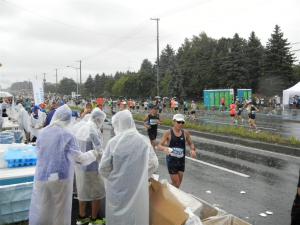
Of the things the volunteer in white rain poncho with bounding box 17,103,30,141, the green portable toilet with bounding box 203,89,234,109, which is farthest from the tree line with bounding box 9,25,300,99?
the volunteer in white rain poncho with bounding box 17,103,30,141

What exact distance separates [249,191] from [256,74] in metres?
51.8

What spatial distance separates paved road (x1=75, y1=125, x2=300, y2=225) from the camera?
638cm

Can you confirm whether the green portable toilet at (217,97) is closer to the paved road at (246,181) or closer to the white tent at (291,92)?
the white tent at (291,92)

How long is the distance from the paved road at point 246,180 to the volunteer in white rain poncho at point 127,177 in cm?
259

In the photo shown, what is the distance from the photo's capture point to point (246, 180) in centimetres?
832

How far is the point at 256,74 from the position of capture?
56.3 m

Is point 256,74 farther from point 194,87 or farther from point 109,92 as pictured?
point 109,92

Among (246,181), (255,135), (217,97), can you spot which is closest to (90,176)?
(246,181)

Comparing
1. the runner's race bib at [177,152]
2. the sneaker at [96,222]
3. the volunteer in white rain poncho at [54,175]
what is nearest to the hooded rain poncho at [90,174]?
the sneaker at [96,222]

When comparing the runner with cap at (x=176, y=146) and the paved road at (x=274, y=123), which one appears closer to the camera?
the runner with cap at (x=176, y=146)

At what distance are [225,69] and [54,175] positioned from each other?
5490cm

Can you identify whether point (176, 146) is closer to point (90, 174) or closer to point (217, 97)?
point (90, 174)

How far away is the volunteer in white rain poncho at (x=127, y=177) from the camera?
4027 millimetres

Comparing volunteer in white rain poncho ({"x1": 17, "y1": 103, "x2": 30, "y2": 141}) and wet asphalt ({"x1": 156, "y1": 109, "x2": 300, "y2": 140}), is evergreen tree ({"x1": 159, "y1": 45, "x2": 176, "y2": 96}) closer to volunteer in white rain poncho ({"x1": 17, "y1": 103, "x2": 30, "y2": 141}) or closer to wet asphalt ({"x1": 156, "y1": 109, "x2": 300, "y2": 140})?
wet asphalt ({"x1": 156, "y1": 109, "x2": 300, "y2": 140})
